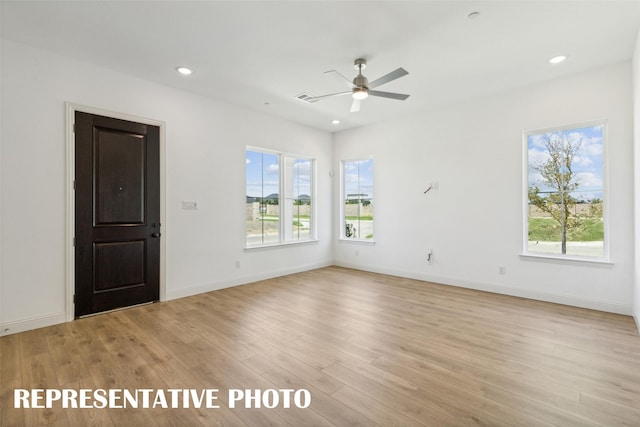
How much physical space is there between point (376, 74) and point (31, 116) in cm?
388

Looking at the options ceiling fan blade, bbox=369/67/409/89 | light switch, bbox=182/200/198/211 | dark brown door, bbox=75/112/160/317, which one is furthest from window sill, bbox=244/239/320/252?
ceiling fan blade, bbox=369/67/409/89

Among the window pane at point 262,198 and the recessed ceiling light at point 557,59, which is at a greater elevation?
the recessed ceiling light at point 557,59

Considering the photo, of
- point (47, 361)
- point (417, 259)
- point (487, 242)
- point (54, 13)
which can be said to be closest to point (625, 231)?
point (487, 242)

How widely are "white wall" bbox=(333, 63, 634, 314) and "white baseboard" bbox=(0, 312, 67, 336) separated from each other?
4.72 metres

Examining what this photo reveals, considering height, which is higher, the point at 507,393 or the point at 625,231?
the point at 625,231

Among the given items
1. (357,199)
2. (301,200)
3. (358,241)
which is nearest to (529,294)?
(358,241)

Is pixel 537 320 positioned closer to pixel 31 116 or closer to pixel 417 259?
pixel 417 259

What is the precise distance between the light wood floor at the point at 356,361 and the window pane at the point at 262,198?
1641mm

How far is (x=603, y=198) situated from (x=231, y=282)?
5312 mm

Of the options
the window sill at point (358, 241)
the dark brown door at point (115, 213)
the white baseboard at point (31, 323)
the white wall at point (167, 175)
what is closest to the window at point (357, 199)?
the window sill at point (358, 241)

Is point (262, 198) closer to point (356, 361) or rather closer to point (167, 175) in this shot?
point (167, 175)

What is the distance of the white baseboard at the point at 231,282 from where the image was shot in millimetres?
4293

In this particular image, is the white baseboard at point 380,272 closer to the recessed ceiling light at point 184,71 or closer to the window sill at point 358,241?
the window sill at point 358,241

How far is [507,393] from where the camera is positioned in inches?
79.7
